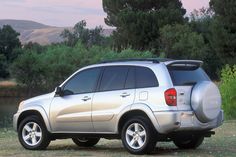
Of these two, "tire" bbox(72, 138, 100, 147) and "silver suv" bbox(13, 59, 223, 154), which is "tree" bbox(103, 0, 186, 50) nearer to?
"tire" bbox(72, 138, 100, 147)

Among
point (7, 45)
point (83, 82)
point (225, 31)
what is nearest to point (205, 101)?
point (83, 82)

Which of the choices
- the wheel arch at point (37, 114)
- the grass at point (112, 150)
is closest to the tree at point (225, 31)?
the grass at point (112, 150)

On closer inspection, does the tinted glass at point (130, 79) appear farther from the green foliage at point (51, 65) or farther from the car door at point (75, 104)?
the green foliage at point (51, 65)

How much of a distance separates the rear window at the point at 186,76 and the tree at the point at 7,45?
7466 centimetres

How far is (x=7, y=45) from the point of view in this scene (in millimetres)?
93438

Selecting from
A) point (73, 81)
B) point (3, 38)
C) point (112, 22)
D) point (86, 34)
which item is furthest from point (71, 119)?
point (86, 34)

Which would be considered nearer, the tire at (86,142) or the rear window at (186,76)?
the rear window at (186,76)

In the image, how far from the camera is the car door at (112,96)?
38.8 feet

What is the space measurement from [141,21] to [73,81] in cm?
5982

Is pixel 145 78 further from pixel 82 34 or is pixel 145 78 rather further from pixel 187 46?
pixel 82 34

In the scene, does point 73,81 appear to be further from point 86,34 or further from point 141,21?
point 86,34

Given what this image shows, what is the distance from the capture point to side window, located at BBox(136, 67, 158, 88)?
11672mm

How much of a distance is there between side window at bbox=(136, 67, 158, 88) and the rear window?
34cm

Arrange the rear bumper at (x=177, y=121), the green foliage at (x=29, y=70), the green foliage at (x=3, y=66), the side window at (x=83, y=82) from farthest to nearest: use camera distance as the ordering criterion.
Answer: the green foliage at (x=3, y=66)
the green foliage at (x=29, y=70)
the side window at (x=83, y=82)
the rear bumper at (x=177, y=121)
